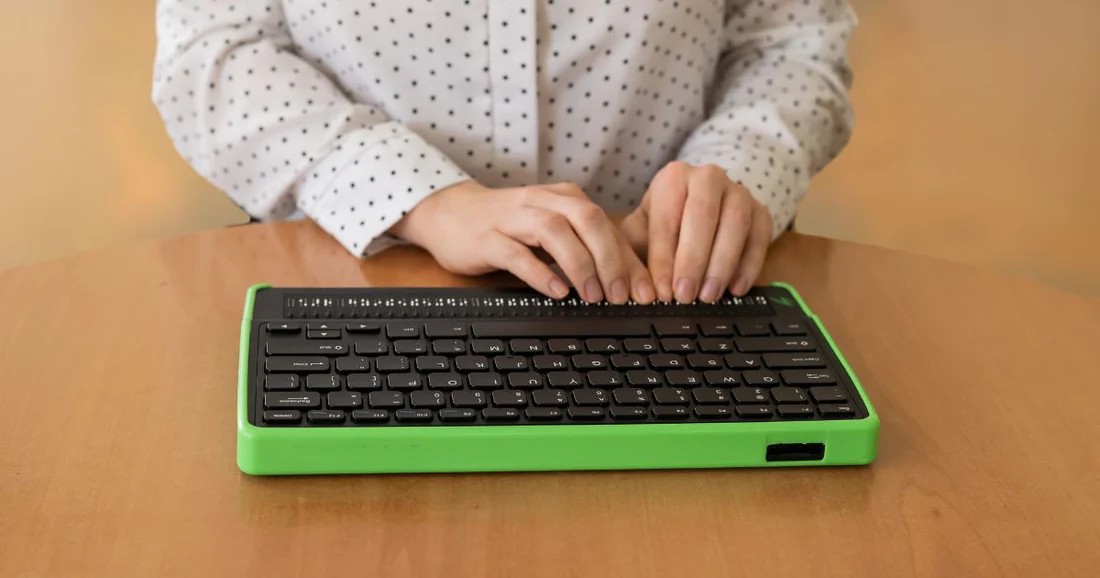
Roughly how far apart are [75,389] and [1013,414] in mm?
500

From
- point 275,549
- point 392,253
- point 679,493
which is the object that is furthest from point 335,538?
point 392,253

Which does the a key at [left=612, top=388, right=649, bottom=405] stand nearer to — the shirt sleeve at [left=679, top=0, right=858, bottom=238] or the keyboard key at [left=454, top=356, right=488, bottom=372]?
the keyboard key at [left=454, top=356, right=488, bottom=372]

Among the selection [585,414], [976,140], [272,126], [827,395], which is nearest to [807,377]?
[827,395]

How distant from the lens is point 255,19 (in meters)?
0.93

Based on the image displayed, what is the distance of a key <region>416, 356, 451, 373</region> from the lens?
0.58 metres

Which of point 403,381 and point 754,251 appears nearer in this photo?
point 403,381

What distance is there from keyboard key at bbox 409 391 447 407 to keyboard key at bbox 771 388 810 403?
0.54 ft

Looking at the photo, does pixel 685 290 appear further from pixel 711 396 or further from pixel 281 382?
pixel 281 382

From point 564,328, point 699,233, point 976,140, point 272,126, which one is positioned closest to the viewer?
point 564,328

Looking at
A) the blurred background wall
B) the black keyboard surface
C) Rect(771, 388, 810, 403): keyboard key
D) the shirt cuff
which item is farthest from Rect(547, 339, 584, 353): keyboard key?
the blurred background wall

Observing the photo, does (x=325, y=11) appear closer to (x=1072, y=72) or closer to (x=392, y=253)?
(x=392, y=253)

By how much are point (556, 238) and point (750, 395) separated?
0.19 m

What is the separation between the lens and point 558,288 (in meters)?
0.71

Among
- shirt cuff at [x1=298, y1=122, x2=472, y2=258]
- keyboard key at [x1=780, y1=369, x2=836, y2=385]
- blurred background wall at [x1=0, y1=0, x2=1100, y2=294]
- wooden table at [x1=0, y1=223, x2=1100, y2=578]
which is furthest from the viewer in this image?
blurred background wall at [x1=0, y1=0, x2=1100, y2=294]
